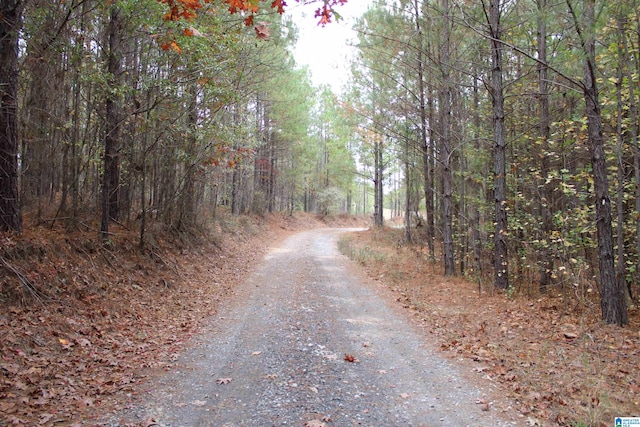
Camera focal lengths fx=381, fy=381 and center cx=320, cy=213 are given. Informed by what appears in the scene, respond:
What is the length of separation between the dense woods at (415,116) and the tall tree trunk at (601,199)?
2 cm

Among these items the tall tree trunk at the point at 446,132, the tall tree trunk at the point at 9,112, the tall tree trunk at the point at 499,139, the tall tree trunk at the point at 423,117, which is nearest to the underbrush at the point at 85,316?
the tall tree trunk at the point at 9,112

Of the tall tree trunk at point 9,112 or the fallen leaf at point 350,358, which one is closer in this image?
the fallen leaf at point 350,358

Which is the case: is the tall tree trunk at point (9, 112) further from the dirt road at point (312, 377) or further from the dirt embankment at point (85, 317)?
the dirt road at point (312, 377)

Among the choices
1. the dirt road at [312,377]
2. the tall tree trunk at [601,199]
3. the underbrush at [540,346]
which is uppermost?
the tall tree trunk at [601,199]

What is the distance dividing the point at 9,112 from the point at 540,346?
Result: 914 cm

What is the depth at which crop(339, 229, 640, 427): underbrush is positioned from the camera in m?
3.94

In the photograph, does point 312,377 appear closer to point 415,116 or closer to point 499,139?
point 499,139

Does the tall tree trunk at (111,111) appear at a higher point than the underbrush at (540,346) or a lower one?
higher

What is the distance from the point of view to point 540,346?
562 centimetres

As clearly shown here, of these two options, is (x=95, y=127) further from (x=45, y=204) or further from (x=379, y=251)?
(x=379, y=251)

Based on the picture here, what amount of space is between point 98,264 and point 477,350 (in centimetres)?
721

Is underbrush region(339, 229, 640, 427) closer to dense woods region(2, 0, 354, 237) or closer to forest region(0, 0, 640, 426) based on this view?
forest region(0, 0, 640, 426)

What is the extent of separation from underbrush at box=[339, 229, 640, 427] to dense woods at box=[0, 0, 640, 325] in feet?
2.15

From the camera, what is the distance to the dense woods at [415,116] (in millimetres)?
6332
